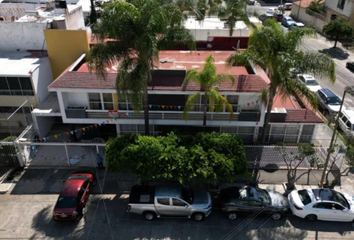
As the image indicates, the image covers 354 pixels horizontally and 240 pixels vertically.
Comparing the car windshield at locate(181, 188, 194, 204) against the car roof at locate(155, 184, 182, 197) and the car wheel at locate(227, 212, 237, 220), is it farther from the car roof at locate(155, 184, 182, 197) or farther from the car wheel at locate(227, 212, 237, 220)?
the car wheel at locate(227, 212, 237, 220)

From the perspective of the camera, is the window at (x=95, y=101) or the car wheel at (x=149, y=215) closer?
the car wheel at (x=149, y=215)

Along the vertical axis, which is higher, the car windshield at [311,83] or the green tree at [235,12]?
the green tree at [235,12]

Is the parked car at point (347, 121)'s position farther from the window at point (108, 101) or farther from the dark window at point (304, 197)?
the window at point (108, 101)

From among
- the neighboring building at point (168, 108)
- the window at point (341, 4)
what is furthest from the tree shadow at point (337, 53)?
the neighboring building at point (168, 108)

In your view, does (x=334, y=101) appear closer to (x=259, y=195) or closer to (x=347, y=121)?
(x=347, y=121)

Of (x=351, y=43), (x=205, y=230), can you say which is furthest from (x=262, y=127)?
(x=351, y=43)

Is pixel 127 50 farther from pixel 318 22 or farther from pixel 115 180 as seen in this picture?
pixel 318 22

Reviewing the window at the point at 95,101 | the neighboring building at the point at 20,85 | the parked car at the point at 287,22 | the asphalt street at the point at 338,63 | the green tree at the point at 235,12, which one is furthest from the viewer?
the parked car at the point at 287,22
